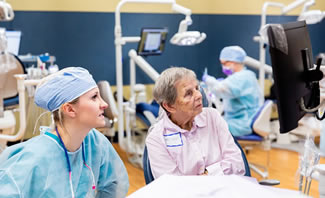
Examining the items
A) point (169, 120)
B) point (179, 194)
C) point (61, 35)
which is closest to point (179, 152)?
point (169, 120)

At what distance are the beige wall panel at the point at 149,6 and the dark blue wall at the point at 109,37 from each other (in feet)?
A: 0.21

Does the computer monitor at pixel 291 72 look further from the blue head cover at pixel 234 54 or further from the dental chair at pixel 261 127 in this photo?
the blue head cover at pixel 234 54

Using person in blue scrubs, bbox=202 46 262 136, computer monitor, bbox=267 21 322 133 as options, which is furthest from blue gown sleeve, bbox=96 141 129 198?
person in blue scrubs, bbox=202 46 262 136

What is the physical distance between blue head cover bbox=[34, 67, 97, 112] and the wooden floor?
7.22 ft

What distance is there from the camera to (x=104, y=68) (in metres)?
5.38

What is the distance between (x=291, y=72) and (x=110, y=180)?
2.85 ft

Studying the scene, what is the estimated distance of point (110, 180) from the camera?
1.74m

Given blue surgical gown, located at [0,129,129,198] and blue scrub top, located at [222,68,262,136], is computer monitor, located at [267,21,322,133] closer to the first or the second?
blue surgical gown, located at [0,129,129,198]

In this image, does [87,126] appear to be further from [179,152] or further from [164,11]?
[164,11]

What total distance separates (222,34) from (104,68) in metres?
1.78

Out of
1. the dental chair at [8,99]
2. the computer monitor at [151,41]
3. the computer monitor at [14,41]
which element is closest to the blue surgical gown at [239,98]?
the computer monitor at [151,41]

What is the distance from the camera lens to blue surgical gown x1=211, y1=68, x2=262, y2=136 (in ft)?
13.0

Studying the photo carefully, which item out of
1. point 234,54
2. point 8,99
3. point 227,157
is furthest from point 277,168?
point 8,99

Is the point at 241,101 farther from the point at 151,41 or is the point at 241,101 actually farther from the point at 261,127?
the point at 151,41
